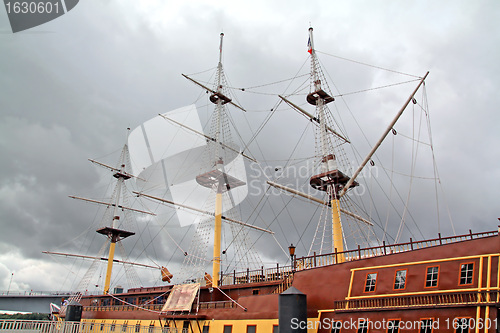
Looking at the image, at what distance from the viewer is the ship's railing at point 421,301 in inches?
432

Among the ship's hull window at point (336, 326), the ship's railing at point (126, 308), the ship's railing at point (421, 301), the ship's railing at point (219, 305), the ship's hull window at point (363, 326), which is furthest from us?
the ship's railing at point (126, 308)

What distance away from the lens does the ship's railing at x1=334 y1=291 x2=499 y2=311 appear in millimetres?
10977

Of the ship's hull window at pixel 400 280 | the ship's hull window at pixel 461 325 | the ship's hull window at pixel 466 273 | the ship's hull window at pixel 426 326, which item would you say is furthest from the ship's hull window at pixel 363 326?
the ship's hull window at pixel 466 273

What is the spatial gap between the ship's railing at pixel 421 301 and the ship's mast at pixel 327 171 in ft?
23.6

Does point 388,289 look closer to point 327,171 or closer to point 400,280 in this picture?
point 400,280

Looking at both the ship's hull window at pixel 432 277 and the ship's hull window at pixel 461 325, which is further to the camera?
the ship's hull window at pixel 432 277

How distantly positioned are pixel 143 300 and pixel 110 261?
22742 mm

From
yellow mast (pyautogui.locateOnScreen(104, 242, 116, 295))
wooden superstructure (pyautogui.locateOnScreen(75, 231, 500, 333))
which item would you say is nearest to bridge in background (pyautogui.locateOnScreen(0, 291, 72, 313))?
yellow mast (pyautogui.locateOnScreen(104, 242, 116, 295))

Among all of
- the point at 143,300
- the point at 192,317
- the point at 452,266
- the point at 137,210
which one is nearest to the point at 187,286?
the point at 192,317

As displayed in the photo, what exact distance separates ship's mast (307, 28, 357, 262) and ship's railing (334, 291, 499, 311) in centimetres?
720

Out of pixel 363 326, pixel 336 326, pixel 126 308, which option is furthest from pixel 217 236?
pixel 363 326

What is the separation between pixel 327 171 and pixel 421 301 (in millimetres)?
12560

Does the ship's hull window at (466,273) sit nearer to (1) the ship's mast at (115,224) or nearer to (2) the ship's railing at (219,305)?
(2) the ship's railing at (219,305)

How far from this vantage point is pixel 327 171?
23.9 metres
